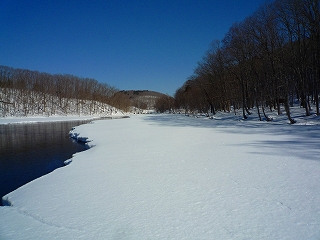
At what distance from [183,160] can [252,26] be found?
831 inches

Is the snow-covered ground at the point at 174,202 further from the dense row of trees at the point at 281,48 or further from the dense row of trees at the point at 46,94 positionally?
the dense row of trees at the point at 46,94

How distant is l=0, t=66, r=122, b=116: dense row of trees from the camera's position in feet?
227

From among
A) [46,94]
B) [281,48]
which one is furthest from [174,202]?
[46,94]

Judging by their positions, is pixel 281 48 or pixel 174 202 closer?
pixel 174 202

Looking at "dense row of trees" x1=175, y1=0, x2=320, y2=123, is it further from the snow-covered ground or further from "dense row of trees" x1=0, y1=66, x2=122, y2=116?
"dense row of trees" x1=0, y1=66, x2=122, y2=116

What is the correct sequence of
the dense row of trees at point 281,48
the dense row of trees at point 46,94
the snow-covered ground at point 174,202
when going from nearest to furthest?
the snow-covered ground at point 174,202 → the dense row of trees at point 281,48 → the dense row of trees at point 46,94

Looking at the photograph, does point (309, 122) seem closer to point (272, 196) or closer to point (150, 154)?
point (150, 154)

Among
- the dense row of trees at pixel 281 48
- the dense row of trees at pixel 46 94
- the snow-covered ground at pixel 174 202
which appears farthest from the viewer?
the dense row of trees at pixel 46 94

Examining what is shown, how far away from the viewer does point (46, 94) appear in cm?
7881

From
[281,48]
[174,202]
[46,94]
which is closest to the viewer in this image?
[174,202]

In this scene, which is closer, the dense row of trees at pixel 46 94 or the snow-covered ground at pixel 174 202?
the snow-covered ground at pixel 174 202

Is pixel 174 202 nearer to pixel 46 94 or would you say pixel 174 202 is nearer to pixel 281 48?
pixel 281 48

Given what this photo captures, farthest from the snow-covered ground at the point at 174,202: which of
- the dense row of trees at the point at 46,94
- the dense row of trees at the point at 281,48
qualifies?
the dense row of trees at the point at 46,94

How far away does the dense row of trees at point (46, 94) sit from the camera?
69.2m
